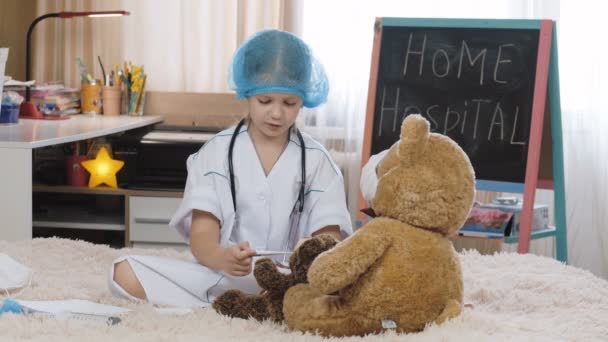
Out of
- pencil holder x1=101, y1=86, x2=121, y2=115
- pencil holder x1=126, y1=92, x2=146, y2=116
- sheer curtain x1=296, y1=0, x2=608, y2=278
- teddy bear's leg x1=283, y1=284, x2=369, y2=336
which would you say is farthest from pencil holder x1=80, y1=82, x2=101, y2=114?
Result: teddy bear's leg x1=283, y1=284, x2=369, y2=336

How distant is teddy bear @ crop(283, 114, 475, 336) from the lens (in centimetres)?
145

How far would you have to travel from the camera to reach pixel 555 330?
1.60 meters

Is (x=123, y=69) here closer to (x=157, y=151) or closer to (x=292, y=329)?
(x=157, y=151)

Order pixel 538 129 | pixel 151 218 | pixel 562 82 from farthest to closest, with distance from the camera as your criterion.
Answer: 1. pixel 562 82
2. pixel 151 218
3. pixel 538 129

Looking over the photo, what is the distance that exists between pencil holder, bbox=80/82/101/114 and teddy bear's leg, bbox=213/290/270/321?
90.1 inches

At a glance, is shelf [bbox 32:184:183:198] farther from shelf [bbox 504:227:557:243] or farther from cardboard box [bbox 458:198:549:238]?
shelf [bbox 504:227:557:243]

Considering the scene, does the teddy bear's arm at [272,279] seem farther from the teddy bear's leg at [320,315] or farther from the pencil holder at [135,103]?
the pencil holder at [135,103]

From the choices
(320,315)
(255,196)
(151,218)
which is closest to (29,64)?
(151,218)

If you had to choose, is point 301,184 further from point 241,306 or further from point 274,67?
point 241,306

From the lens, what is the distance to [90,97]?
3.82 m

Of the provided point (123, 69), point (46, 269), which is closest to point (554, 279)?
point (46, 269)

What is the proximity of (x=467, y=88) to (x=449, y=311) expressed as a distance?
1.54 meters

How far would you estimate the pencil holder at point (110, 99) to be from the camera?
3.82m

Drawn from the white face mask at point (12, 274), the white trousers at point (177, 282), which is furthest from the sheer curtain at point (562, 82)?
the white face mask at point (12, 274)
